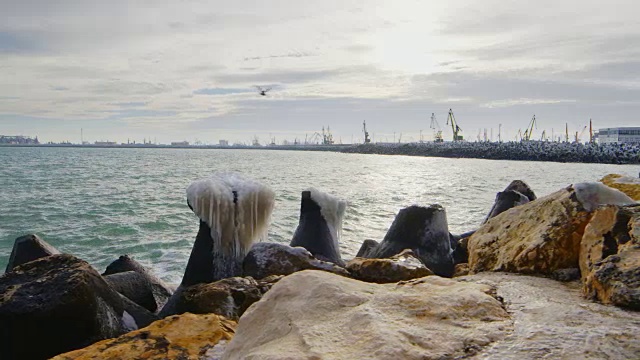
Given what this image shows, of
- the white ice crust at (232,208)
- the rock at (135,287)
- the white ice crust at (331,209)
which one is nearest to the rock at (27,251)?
the rock at (135,287)

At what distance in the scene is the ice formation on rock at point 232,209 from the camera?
7336mm

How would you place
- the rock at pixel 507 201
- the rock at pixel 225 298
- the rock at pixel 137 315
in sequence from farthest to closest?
the rock at pixel 507 201 → the rock at pixel 137 315 → the rock at pixel 225 298

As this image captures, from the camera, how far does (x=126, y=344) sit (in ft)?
11.8

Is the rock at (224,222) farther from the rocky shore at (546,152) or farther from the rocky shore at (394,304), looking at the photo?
the rocky shore at (546,152)

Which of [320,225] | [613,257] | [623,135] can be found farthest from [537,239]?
[623,135]

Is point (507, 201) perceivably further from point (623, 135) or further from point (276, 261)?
point (623, 135)

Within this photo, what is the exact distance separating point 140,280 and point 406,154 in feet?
413

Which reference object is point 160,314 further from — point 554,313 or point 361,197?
point 361,197

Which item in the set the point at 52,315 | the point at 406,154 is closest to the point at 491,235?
the point at 52,315

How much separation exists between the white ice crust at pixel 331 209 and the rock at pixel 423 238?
102 centimetres

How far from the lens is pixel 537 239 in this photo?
4160mm

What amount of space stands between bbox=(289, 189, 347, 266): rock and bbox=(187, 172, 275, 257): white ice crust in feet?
4.21

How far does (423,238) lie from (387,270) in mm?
3088

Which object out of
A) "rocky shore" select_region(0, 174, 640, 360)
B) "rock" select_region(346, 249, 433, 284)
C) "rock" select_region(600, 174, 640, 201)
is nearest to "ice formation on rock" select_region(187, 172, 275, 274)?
"rocky shore" select_region(0, 174, 640, 360)
